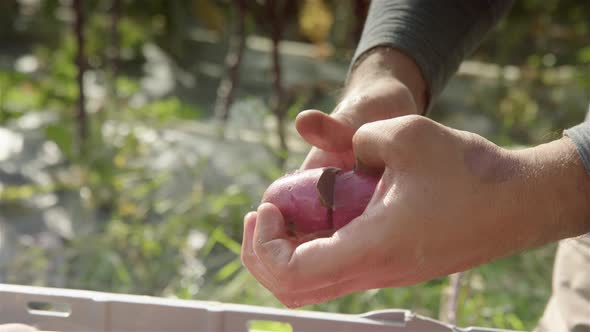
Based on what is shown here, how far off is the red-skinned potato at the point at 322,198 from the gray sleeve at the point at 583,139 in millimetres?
246

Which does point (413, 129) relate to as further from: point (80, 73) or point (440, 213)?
point (80, 73)

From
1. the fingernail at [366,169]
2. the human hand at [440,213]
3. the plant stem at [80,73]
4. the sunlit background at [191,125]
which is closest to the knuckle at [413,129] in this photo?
the human hand at [440,213]

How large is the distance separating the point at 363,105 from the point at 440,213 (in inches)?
14.3

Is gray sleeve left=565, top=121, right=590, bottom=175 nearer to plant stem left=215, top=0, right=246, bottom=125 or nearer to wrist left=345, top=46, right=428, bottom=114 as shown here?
wrist left=345, top=46, right=428, bottom=114

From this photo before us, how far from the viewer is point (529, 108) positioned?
12.1 ft

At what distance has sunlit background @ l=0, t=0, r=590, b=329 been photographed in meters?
2.39

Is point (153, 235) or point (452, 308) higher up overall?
point (153, 235)

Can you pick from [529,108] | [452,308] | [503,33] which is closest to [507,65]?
[503,33]

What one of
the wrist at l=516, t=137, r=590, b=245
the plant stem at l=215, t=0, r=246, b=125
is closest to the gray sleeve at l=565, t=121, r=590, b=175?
the wrist at l=516, t=137, r=590, b=245

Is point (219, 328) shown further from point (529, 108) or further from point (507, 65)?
point (507, 65)

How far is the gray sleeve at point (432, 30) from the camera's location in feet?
4.22

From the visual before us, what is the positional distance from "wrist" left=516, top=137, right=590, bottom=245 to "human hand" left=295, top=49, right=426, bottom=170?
0.32 metres

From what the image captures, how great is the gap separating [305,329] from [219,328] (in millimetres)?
122

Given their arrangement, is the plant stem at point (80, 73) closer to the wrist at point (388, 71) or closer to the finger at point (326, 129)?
the wrist at point (388, 71)
